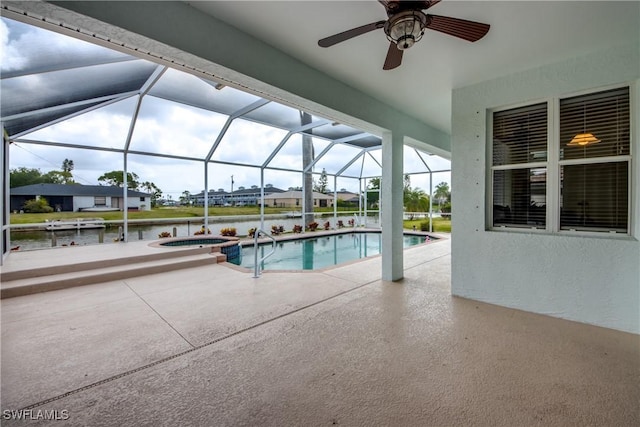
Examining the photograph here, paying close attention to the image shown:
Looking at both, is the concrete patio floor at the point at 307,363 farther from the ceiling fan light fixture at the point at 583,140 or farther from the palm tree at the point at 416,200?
the palm tree at the point at 416,200

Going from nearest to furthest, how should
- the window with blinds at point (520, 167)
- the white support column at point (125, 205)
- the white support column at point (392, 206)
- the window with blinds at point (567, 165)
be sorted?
the window with blinds at point (567, 165), the window with blinds at point (520, 167), the white support column at point (392, 206), the white support column at point (125, 205)

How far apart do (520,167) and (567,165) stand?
446mm

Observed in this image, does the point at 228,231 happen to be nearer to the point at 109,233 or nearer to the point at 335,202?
the point at 109,233

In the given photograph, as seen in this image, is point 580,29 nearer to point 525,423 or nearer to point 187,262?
point 525,423

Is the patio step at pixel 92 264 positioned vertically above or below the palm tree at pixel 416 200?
below

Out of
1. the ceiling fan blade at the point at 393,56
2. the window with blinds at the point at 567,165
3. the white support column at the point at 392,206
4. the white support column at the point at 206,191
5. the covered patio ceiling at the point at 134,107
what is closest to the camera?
the ceiling fan blade at the point at 393,56

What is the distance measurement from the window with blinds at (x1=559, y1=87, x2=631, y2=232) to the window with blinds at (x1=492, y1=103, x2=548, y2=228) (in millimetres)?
193

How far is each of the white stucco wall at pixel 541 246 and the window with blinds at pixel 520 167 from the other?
0.54 feet

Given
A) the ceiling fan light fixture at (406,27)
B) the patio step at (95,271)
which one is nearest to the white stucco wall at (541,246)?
the ceiling fan light fixture at (406,27)

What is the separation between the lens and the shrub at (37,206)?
618cm

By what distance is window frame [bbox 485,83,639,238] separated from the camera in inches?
111

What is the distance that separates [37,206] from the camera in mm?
6273

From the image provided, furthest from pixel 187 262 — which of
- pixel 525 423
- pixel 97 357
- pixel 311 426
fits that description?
pixel 525 423

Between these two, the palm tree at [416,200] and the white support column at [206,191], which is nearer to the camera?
the white support column at [206,191]
